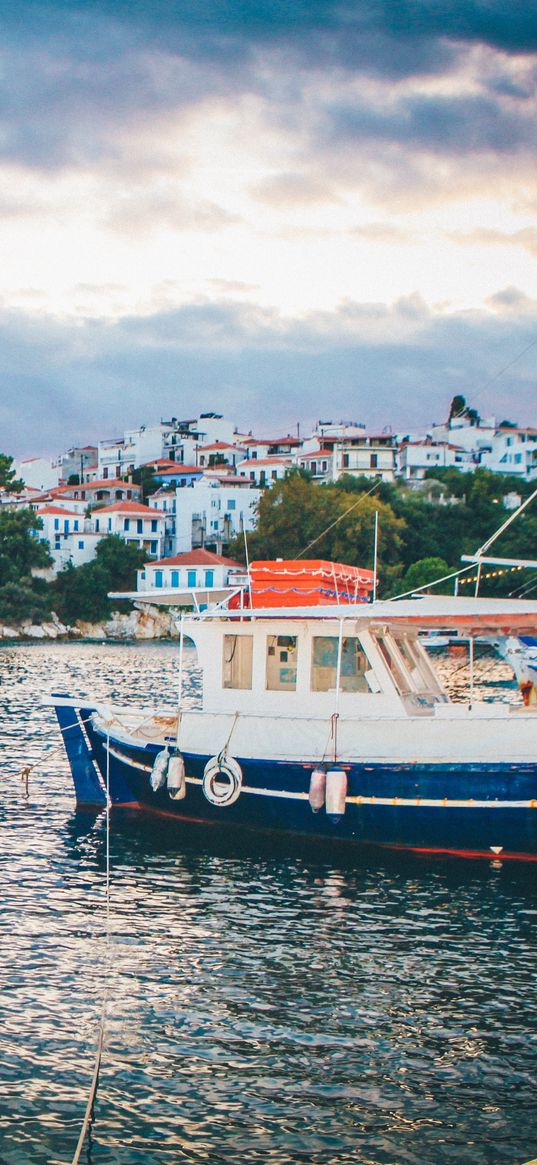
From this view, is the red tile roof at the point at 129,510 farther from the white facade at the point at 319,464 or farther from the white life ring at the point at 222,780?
the white life ring at the point at 222,780

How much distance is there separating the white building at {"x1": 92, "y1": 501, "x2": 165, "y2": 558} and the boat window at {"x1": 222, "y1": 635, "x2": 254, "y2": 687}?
85.3m

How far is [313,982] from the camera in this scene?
11492 mm

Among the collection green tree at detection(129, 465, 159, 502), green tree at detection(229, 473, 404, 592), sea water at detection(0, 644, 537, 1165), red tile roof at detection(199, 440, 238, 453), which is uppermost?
red tile roof at detection(199, 440, 238, 453)

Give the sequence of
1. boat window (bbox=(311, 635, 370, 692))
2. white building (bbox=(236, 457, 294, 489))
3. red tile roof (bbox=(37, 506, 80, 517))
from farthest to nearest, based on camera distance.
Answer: white building (bbox=(236, 457, 294, 489)), red tile roof (bbox=(37, 506, 80, 517)), boat window (bbox=(311, 635, 370, 692))

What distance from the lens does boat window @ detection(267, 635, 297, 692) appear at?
57.8 feet

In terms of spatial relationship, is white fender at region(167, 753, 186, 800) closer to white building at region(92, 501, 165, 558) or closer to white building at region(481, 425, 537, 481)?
white building at region(92, 501, 165, 558)

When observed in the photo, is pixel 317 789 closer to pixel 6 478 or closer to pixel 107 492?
pixel 6 478

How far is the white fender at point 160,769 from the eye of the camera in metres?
17.8

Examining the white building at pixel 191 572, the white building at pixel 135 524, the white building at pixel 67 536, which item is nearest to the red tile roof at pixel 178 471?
the white building at pixel 135 524

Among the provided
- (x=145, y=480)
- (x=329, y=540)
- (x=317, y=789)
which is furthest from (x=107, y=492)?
(x=317, y=789)

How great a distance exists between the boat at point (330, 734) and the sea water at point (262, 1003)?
63cm

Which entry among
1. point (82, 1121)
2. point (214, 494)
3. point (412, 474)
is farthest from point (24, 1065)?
point (412, 474)

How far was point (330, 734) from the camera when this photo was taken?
16578mm

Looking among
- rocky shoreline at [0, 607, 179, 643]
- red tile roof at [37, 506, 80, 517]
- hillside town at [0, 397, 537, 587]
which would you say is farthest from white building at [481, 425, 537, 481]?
red tile roof at [37, 506, 80, 517]
